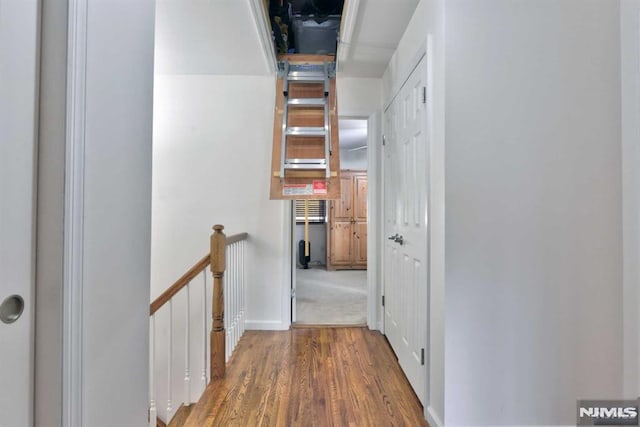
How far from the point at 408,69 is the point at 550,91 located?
33.6 inches

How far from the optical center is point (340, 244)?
639cm

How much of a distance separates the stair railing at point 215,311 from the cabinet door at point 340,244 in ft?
11.8

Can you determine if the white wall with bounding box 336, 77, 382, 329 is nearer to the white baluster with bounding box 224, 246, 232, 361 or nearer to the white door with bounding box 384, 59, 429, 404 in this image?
the white door with bounding box 384, 59, 429, 404

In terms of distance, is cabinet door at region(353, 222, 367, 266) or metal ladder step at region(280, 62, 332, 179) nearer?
metal ladder step at region(280, 62, 332, 179)

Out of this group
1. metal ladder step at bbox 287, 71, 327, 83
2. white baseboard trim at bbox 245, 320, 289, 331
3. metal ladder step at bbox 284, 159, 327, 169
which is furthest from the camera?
white baseboard trim at bbox 245, 320, 289, 331

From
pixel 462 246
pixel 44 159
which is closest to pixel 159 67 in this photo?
pixel 44 159

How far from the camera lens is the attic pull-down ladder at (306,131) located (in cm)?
250

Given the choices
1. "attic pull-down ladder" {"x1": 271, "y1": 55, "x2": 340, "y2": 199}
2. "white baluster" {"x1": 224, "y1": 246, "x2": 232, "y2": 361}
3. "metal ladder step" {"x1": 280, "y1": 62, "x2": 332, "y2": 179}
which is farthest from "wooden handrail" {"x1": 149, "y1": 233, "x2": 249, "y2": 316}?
"metal ladder step" {"x1": 280, "y1": 62, "x2": 332, "y2": 179}

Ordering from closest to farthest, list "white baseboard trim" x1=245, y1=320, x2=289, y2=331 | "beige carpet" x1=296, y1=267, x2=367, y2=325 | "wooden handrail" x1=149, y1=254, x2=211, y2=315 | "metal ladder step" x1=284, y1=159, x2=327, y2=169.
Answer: "wooden handrail" x1=149, y1=254, x2=211, y2=315
"metal ladder step" x1=284, y1=159, x2=327, y2=169
"white baseboard trim" x1=245, y1=320, x2=289, y2=331
"beige carpet" x1=296, y1=267, x2=367, y2=325

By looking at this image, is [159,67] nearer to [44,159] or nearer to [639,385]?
[44,159]

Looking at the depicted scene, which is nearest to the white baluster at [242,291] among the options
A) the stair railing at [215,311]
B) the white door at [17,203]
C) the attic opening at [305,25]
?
the stair railing at [215,311]

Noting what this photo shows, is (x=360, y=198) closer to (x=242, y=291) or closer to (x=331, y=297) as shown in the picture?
(x=331, y=297)

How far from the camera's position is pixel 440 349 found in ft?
5.01

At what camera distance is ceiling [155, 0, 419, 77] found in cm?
196
